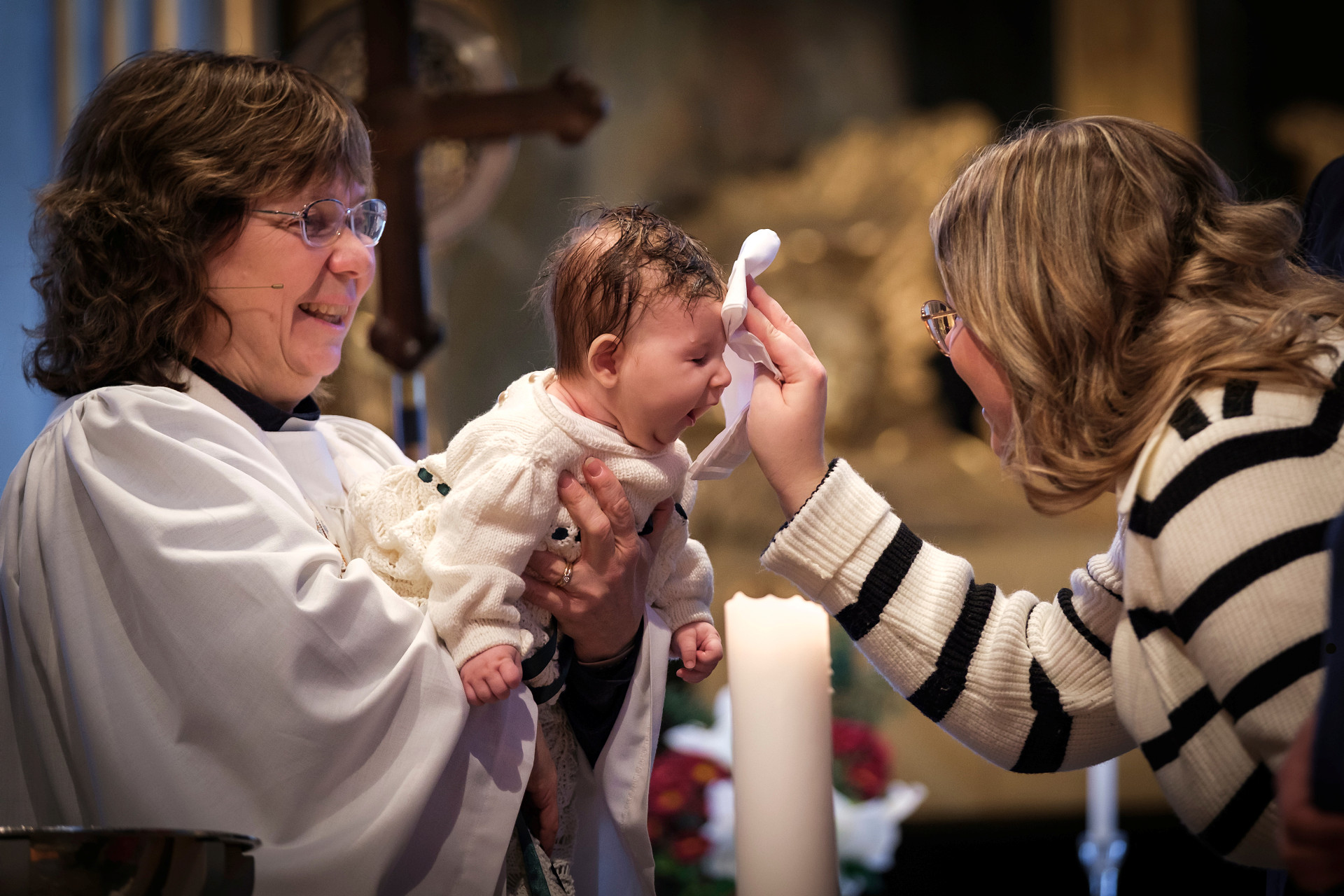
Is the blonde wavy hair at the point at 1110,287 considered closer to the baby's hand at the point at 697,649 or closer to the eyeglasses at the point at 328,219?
the baby's hand at the point at 697,649

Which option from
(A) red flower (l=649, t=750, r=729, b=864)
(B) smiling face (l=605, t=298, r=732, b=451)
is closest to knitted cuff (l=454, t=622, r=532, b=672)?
(B) smiling face (l=605, t=298, r=732, b=451)

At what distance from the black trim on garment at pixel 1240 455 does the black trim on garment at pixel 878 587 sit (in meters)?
0.45

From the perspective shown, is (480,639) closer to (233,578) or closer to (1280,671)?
(233,578)

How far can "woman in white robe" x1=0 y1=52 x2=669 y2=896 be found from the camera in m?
1.63

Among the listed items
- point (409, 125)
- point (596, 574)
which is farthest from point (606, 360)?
point (409, 125)

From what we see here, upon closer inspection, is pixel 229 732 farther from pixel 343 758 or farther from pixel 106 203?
pixel 106 203

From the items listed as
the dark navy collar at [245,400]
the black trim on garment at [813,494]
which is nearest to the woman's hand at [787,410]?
the black trim on garment at [813,494]

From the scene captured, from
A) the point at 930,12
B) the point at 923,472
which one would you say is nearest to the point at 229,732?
the point at 923,472

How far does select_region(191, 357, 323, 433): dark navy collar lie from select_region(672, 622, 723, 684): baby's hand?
31.6 inches

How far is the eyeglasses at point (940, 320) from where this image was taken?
1.93 m

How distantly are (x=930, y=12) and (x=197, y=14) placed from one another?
352 cm

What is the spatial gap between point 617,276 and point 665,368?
0.56 ft

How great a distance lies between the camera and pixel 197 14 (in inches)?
182

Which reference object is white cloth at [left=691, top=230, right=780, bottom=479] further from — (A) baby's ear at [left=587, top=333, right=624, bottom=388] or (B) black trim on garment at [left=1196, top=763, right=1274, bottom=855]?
(B) black trim on garment at [left=1196, top=763, right=1274, bottom=855]
